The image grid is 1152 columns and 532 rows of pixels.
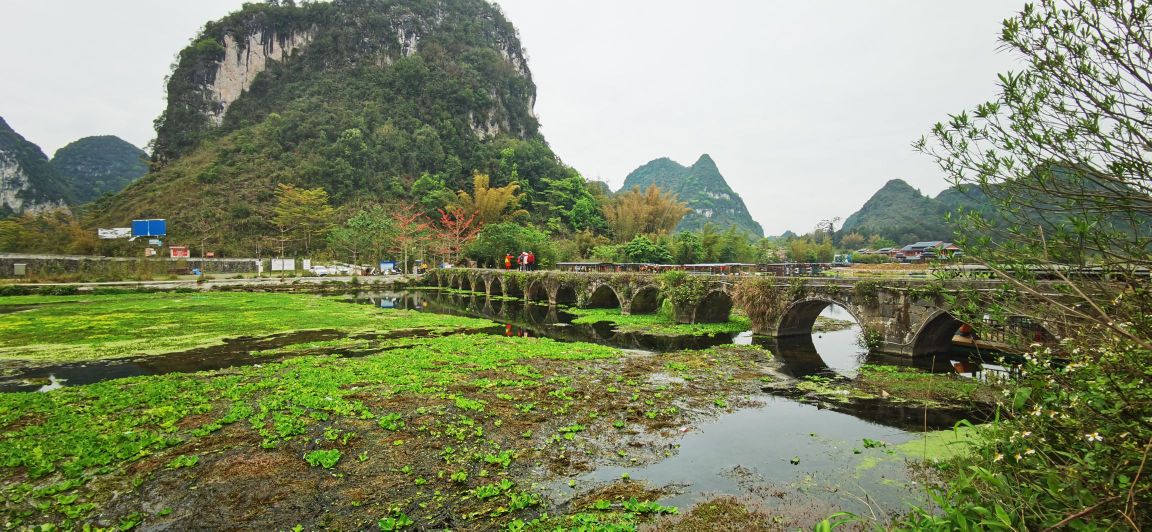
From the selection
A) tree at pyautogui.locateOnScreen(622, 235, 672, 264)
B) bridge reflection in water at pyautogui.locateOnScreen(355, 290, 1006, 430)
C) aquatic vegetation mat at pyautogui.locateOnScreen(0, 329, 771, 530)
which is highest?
tree at pyautogui.locateOnScreen(622, 235, 672, 264)

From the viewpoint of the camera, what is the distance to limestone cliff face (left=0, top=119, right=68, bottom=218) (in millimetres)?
104688

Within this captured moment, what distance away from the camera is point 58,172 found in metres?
129

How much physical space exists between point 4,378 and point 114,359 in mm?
2893

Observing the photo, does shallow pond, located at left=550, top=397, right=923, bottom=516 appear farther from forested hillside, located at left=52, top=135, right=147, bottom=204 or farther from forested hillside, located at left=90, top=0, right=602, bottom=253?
forested hillside, located at left=52, top=135, right=147, bottom=204

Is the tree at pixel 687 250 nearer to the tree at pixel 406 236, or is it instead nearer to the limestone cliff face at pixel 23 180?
the tree at pixel 406 236

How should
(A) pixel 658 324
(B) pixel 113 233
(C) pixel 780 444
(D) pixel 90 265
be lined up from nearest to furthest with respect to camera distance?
(C) pixel 780 444 < (A) pixel 658 324 < (D) pixel 90 265 < (B) pixel 113 233

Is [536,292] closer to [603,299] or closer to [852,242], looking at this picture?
[603,299]

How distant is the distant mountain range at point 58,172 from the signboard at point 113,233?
1836 inches

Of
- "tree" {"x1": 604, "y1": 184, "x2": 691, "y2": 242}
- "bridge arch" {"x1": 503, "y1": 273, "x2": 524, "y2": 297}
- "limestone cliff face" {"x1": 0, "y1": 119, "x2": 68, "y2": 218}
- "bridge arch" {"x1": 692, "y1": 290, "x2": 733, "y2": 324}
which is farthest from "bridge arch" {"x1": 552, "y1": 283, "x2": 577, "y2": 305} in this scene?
"limestone cliff face" {"x1": 0, "y1": 119, "x2": 68, "y2": 218}

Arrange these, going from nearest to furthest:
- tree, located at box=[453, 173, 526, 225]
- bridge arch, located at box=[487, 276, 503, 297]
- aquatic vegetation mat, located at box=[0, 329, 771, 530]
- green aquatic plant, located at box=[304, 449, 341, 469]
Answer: aquatic vegetation mat, located at box=[0, 329, 771, 530], green aquatic plant, located at box=[304, 449, 341, 469], bridge arch, located at box=[487, 276, 503, 297], tree, located at box=[453, 173, 526, 225]

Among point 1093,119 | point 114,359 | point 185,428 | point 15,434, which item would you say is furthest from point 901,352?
point 114,359

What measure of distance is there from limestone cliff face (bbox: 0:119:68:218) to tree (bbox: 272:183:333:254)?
61.0 metres

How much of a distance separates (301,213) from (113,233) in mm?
24231

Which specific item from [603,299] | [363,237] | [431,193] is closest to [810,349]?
[603,299]
